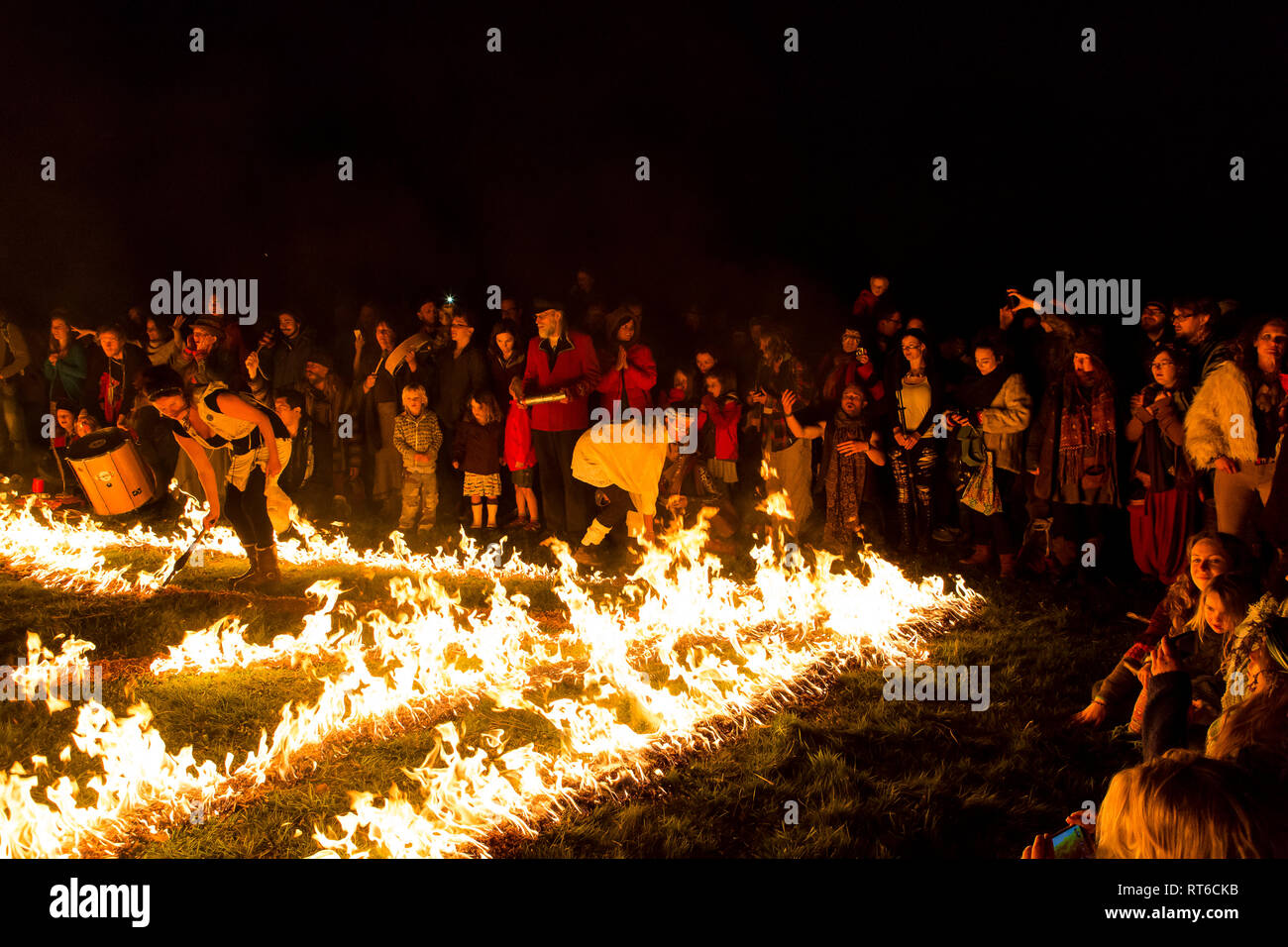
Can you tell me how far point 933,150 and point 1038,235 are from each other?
2.24 metres

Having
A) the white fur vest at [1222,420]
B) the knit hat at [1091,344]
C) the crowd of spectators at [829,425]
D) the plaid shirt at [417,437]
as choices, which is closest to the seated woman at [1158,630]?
the crowd of spectators at [829,425]

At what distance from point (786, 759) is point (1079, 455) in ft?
15.1

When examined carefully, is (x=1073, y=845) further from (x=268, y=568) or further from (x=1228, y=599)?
(x=268, y=568)

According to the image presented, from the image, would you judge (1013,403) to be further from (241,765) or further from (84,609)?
(84,609)

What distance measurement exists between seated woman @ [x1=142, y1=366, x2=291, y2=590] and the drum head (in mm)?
2506

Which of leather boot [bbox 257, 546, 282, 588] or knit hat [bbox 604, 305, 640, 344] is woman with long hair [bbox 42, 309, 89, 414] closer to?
leather boot [bbox 257, 546, 282, 588]

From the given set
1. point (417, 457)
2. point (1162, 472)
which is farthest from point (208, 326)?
point (1162, 472)

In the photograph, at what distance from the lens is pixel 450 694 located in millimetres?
5316

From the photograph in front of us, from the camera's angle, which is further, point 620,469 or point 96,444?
point 96,444

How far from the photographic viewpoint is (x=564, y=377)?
9.28 metres

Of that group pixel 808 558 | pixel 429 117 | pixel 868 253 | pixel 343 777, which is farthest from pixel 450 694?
pixel 429 117

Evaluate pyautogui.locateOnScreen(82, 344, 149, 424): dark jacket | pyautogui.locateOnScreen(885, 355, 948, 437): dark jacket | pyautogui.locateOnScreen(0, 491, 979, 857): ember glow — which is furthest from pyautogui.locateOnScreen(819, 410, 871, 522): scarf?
pyautogui.locateOnScreen(82, 344, 149, 424): dark jacket

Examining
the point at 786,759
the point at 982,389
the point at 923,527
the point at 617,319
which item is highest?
the point at 617,319

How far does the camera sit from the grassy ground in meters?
3.85
